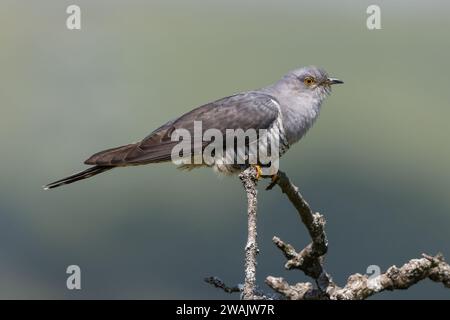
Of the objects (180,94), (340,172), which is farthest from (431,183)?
(180,94)

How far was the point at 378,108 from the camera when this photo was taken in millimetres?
57500

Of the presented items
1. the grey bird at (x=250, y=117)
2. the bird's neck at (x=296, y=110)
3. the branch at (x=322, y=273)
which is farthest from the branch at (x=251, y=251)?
the bird's neck at (x=296, y=110)

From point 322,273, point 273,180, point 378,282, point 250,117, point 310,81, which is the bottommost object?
point 378,282

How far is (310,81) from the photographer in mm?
7531

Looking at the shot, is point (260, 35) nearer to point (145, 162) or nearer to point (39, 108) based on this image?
point (39, 108)

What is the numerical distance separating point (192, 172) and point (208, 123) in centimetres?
4033

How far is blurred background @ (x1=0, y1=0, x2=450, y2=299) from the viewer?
41.4 meters

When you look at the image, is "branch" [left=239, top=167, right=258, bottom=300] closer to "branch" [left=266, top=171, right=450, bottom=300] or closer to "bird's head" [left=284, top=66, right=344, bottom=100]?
"branch" [left=266, top=171, right=450, bottom=300]

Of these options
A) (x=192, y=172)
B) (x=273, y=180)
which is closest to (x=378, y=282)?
(x=273, y=180)

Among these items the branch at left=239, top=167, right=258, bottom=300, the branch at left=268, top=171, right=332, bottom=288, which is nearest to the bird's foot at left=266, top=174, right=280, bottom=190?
the branch at left=268, top=171, right=332, bottom=288

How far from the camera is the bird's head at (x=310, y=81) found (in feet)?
24.5

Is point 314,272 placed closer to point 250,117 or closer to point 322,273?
point 322,273
